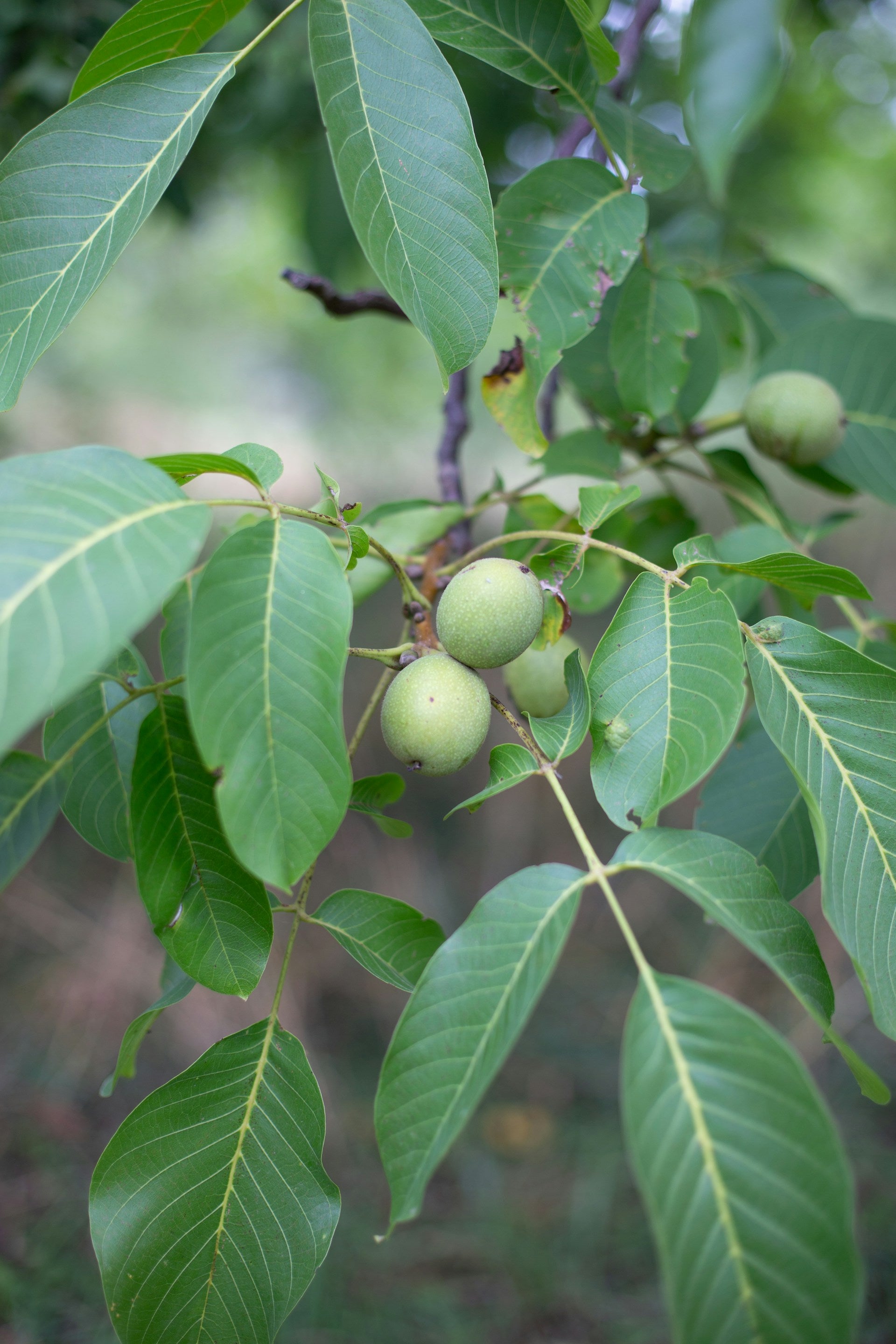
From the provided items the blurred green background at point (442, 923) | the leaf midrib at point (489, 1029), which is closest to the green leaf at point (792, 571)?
the leaf midrib at point (489, 1029)

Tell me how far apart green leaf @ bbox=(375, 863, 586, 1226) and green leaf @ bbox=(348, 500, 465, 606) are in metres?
0.58

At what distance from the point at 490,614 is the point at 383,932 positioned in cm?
31

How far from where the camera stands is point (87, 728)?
751 millimetres

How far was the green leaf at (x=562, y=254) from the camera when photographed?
87cm

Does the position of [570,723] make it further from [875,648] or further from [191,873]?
[875,648]

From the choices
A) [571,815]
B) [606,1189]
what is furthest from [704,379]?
[606,1189]

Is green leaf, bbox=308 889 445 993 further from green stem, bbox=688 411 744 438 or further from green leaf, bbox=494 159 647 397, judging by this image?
green stem, bbox=688 411 744 438

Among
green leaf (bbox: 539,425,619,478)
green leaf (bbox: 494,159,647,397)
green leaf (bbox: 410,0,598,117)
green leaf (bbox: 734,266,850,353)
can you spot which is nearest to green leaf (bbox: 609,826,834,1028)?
green leaf (bbox: 494,159,647,397)

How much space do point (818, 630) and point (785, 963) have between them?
29cm

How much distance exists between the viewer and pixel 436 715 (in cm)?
72

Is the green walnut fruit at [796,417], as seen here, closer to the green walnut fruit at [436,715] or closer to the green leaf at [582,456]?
the green leaf at [582,456]

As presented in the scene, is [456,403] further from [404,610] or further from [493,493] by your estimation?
[404,610]

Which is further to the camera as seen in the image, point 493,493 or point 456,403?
point 456,403

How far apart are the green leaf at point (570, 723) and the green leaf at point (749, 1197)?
0.86 ft
